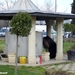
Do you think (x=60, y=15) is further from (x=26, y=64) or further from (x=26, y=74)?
(x=26, y=74)

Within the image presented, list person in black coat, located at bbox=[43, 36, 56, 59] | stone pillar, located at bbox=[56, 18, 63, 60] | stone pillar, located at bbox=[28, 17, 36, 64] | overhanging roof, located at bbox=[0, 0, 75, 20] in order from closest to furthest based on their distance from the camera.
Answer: overhanging roof, located at bbox=[0, 0, 75, 20]
stone pillar, located at bbox=[28, 17, 36, 64]
stone pillar, located at bbox=[56, 18, 63, 60]
person in black coat, located at bbox=[43, 36, 56, 59]

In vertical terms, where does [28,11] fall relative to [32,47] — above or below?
above

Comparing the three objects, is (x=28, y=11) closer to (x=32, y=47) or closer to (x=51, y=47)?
(x=32, y=47)

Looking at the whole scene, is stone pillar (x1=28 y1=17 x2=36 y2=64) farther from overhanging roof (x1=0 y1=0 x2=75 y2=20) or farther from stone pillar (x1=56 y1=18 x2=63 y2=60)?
stone pillar (x1=56 y1=18 x2=63 y2=60)

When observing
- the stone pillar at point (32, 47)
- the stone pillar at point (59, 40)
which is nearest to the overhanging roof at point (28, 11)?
the stone pillar at point (32, 47)

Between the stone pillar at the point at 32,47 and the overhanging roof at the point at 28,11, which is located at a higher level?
the overhanging roof at the point at 28,11

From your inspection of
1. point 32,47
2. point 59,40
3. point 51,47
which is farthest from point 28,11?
point 51,47

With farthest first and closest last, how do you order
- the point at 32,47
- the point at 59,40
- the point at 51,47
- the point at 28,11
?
the point at 51,47
the point at 59,40
the point at 32,47
the point at 28,11

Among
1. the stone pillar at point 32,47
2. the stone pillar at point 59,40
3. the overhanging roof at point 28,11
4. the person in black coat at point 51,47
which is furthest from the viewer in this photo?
the person in black coat at point 51,47

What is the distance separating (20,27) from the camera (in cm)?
1095

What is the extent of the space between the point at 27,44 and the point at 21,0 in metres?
3.21

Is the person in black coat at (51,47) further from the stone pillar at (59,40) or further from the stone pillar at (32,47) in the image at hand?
the stone pillar at (32,47)

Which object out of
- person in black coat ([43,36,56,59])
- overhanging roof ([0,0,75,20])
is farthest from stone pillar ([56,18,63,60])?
overhanging roof ([0,0,75,20])

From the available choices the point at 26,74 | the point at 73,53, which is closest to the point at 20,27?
the point at 26,74
